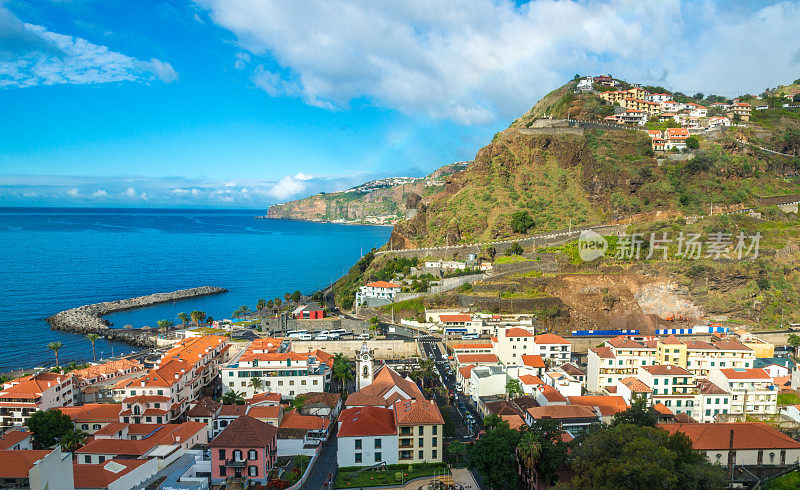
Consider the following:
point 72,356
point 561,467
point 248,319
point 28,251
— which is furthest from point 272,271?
point 561,467

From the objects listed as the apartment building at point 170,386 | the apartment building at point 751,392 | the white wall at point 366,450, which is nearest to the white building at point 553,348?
the apartment building at point 751,392

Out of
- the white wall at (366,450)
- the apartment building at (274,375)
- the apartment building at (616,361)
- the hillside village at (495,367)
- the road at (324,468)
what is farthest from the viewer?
the apartment building at (616,361)

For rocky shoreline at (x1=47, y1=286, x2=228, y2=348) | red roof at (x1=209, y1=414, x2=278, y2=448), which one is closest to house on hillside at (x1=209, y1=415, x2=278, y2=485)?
red roof at (x1=209, y1=414, x2=278, y2=448)

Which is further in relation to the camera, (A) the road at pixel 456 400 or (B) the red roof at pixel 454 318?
(B) the red roof at pixel 454 318

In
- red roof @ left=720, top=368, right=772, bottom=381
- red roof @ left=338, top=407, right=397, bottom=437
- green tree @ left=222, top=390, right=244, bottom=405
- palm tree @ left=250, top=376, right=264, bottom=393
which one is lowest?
green tree @ left=222, top=390, right=244, bottom=405

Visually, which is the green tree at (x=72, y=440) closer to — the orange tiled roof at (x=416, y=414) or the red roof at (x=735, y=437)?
the orange tiled roof at (x=416, y=414)

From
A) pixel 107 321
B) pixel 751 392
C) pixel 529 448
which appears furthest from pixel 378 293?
pixel 529 448

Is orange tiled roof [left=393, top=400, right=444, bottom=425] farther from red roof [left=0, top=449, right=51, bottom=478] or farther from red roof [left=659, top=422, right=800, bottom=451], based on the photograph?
red roof [left=0, top=449, right=51, bottom=478]
